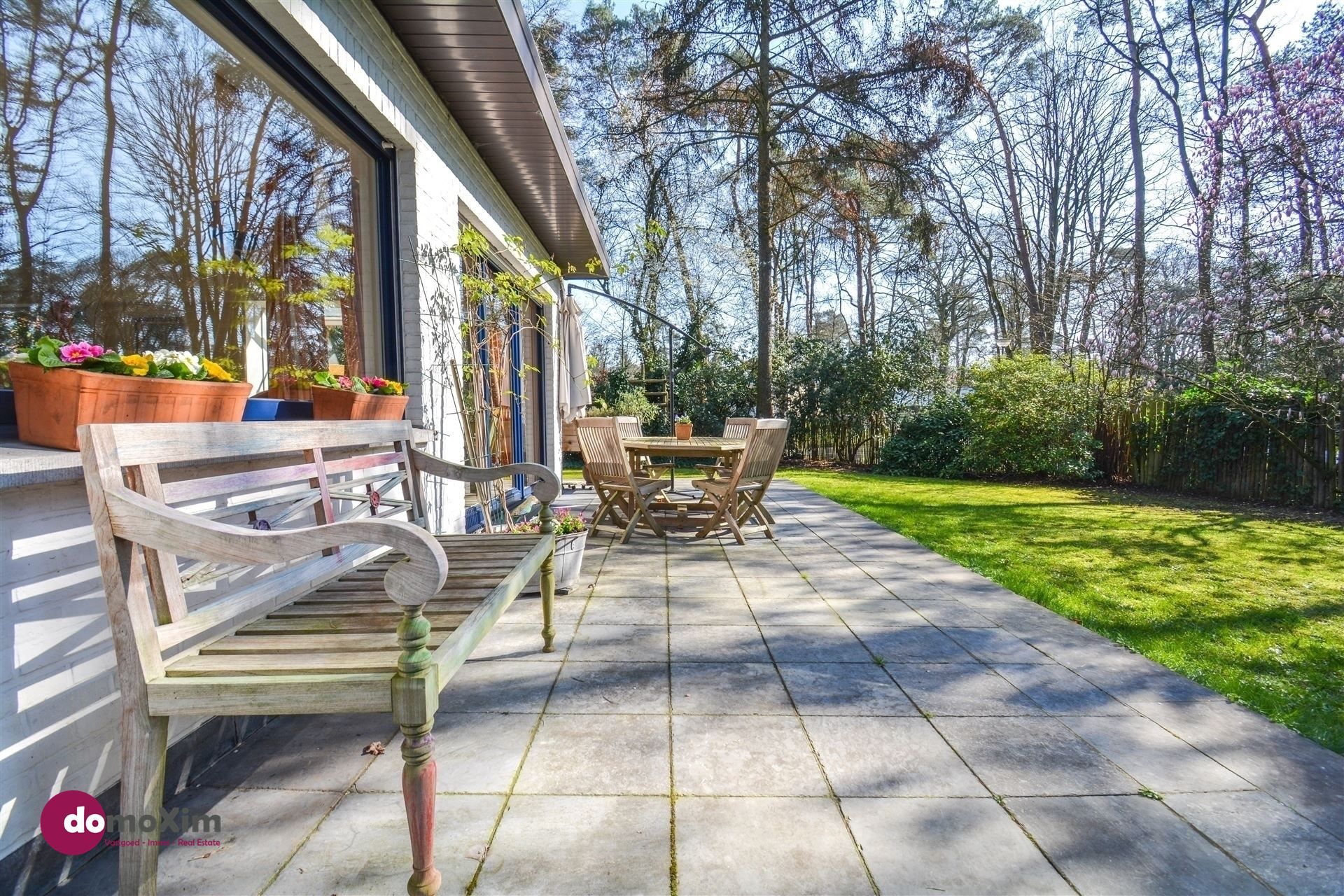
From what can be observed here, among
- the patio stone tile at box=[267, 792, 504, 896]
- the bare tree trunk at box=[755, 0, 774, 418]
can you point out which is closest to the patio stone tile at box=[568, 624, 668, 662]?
the patio stone tile at box=[267, 792, 504, 896]

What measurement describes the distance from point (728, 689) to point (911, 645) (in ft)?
3.17

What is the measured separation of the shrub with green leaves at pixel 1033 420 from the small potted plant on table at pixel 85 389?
10052 mm

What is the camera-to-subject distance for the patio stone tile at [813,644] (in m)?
2.72

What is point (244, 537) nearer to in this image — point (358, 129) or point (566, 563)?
point (566, 563)

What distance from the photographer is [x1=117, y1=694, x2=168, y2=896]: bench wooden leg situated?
1235mm

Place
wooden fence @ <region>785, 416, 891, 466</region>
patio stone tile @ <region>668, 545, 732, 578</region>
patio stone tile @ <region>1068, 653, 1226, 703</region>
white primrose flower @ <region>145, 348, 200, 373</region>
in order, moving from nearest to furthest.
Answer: white primrose flower @ <region>145, 348, 200, 373</region> → patio stone tile @ <region>1068, 653, 1226, 703</region> → patio stone tile @ <region>668, 545, 732, 578</region> → wooden fence @ <region>785, 416, 891, 466</region>

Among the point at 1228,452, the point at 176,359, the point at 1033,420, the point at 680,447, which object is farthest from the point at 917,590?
the point at 1033,420

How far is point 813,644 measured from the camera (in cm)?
288

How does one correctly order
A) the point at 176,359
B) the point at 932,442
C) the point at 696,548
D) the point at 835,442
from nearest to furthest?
the point at 176,359 → the point at 696,548 → the point at 932,442 → the point at 835,442

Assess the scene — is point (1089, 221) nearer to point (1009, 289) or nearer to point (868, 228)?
point (1009, 289)

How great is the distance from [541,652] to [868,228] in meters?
10.3

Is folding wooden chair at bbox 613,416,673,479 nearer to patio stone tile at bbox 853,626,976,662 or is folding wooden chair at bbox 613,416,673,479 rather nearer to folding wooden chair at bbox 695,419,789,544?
folding wooden chair at bbox 695,419,789,544

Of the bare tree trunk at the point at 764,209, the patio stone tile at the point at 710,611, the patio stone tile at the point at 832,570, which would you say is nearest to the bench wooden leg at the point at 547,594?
the patio stone tile at the point at 710,611

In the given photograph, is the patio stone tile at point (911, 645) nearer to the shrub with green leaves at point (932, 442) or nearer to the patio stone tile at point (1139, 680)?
the patio stone tile at point (1139, 680)
